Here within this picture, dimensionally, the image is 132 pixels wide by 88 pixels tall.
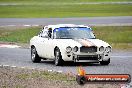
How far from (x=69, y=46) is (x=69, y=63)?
1.46 meters

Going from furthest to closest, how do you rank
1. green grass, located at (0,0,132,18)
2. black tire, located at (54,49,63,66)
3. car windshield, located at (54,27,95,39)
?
1. green grass, located at (0,0,132,18)
2. car windshield, located at (54,27,95,39)
3. black tire, located at (54,49,63,66)

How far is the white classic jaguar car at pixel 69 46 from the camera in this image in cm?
1961

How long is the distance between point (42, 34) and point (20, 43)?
32.8ft

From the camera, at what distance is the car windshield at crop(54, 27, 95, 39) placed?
20.9 m

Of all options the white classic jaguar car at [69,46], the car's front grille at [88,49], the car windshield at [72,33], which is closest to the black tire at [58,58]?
the white classic jaguar car at [69,46]

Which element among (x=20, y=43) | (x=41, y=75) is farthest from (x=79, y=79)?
(x=20, y=43)

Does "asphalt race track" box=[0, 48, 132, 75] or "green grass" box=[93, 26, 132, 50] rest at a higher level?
"green grass" box=[93, 26, 132, 50]

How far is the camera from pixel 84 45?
19.5 meters

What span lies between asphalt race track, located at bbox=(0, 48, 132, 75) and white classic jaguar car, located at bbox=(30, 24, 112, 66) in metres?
0.26

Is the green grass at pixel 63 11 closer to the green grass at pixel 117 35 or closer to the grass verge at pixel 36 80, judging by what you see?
the green grass at pixel 117 35

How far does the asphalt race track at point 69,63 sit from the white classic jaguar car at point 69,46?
0.26 m

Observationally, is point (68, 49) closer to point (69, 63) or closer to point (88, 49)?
point (88, 49)

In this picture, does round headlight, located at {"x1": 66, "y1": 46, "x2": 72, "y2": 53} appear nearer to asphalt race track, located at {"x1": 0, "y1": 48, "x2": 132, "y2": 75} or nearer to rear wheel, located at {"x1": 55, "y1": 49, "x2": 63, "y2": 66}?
rear wheel, located at {"x1": 55, "y1": 49, "x2": 63, "y2": 66}

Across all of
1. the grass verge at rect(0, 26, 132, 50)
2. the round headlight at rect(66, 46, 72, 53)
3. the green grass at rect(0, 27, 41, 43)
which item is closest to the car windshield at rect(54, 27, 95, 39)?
the round headlight at rect(66, 46, 72, 53)
